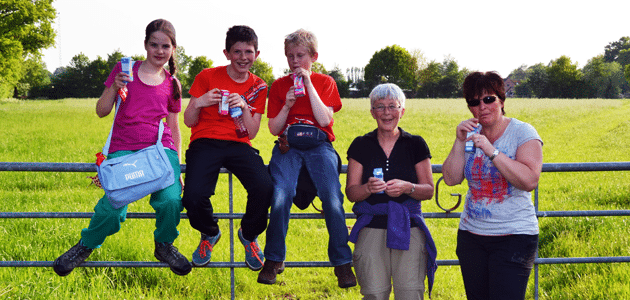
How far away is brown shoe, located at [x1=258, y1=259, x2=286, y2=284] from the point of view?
300 centimetres

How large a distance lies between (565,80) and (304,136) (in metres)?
90.3

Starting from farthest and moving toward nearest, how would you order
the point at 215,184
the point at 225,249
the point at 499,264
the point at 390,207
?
1. the point at 225,249
2. the point at 215,184
3. the point at 390,207
4. the point at 499,264

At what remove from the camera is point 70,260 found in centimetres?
320

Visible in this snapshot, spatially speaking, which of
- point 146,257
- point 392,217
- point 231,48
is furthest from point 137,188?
point 146,257

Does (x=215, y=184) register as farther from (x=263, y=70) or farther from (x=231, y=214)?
(x=263, y=70)

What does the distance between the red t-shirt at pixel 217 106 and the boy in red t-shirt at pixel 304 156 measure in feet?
0.52

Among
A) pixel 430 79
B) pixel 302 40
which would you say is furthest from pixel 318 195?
pixel 430 79

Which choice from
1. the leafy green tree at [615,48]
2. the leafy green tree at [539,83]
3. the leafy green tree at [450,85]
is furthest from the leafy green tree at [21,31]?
the leafy green tree at [615,48]

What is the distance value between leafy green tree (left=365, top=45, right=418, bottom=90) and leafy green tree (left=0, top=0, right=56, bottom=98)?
239ft

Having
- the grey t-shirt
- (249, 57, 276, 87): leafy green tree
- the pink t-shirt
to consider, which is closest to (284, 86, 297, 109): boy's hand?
the pink t-shirt

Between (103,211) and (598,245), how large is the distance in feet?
17.5

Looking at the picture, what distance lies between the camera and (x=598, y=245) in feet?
17.6

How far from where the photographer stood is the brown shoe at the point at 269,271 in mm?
2995

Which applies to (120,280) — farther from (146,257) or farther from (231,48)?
(231,48)
